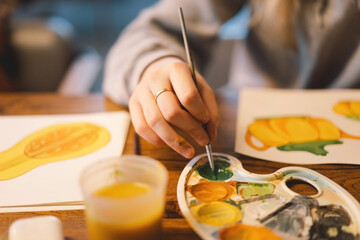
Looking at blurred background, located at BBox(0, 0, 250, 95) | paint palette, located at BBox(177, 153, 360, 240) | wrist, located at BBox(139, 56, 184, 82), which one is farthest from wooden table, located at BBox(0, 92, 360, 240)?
blurred background, located at BBox(0, 0, 250, 95)

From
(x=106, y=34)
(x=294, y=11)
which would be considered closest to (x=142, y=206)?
(x=294, y=11)

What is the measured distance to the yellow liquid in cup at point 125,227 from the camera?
0.29 metres

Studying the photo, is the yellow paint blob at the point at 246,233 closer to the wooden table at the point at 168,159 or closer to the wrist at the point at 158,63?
the wooden table at the point at 168,159

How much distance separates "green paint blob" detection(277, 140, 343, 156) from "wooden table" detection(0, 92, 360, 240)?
1.5 inches

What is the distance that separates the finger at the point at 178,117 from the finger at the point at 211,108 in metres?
0.02

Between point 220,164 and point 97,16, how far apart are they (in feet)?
11.5

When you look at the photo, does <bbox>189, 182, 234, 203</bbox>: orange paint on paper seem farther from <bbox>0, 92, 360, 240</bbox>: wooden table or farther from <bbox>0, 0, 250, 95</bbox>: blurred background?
<bbox>0, 0, 250, 95</bbox>: blurred background

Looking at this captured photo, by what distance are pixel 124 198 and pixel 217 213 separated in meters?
0.13

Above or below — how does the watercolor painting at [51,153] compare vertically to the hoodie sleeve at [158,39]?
below

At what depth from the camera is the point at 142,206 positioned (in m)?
0.29

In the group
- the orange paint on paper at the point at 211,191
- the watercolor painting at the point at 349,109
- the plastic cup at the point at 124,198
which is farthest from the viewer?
the watercolor painting at the point at 349,109

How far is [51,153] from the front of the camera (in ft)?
1.72

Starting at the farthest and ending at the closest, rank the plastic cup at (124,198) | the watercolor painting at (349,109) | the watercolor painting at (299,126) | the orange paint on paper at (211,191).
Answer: the watercolor painting at (349,109) < the watercolor painting at (299,126) < the orange paint on paper at (211,191) < the plastic cup at (124,198)

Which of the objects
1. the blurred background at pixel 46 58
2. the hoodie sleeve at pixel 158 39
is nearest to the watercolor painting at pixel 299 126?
the hoodie sleeve at pixel 158 39
